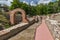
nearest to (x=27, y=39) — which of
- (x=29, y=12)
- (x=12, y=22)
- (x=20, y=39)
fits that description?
(x=20, y=39)

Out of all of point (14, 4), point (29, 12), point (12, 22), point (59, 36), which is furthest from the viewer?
point (29, 12)

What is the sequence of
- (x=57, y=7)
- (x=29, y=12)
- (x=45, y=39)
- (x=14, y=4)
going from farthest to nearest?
(x=57, y=7) → (x=29, y=12) → (x=14, y=4) → (x=45, y=39)

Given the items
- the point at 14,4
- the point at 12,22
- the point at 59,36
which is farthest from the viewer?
the point at 14,4

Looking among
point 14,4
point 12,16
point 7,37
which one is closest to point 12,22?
point 12,16

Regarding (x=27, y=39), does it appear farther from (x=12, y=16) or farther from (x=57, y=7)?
(x=57, y=7)

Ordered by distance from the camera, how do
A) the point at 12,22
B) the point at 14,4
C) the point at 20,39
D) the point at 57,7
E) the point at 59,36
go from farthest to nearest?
the point at 57,7
the point at 14,4
the point at 12,22
the point at 20,39
the point at 59,36

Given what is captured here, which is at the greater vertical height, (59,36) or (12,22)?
(59,36)

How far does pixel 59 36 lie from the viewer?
741 cm

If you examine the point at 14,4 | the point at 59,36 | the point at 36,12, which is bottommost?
the point at 36,12

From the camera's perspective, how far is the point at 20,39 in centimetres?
1234

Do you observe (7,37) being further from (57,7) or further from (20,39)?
(57,7)

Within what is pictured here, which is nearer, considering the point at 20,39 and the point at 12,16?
the point at 20,39

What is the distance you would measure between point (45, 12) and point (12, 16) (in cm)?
3617

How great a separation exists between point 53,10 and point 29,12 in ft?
32.8
